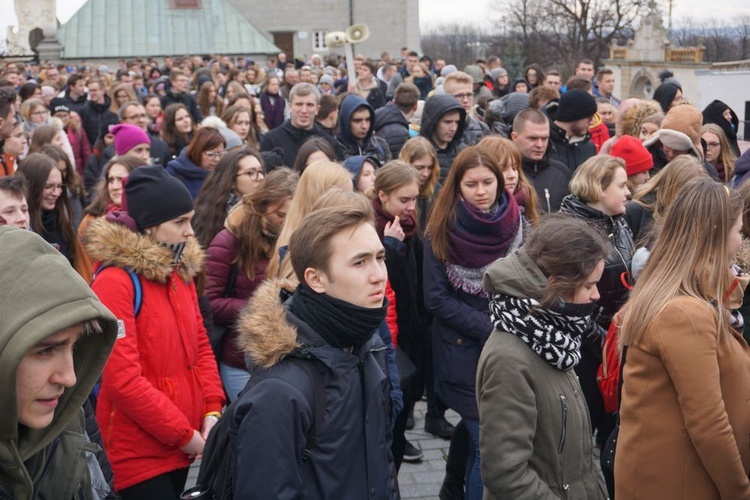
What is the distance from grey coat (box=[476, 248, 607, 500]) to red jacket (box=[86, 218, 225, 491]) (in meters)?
1.45

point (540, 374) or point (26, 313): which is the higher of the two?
point (26, 313)

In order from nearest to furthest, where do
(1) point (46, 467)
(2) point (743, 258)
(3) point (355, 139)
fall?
(1) point (46, 467), (2) point (743, 258), (3) point (355, 139)

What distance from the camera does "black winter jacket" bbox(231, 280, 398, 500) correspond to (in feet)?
9.47

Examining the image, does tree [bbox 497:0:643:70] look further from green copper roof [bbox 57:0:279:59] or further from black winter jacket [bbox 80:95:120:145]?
black winter jacket [bbox 80:95:120:145]

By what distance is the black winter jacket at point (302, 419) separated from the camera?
2887mm

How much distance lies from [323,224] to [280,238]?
5.19ft

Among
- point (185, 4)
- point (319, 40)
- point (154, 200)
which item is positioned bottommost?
point (154, 200)

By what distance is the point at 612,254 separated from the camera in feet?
17.2

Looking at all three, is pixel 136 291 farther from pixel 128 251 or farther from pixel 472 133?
pixel 472 133

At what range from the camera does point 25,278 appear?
7.54ft

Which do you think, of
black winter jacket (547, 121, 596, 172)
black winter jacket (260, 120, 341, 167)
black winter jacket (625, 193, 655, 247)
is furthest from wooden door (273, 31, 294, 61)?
black winter jacket (625, 193, 655, 247)

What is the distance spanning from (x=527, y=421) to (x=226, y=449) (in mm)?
1080

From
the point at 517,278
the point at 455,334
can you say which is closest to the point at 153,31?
the point at 455,334

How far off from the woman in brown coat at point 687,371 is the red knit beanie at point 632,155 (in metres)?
2.95
